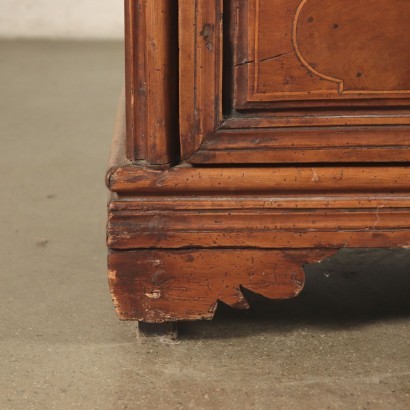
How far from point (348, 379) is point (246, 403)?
0.56ft

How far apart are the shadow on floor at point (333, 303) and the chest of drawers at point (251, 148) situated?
132 millimetres

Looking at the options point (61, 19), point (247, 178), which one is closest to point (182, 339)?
point (247, 178)

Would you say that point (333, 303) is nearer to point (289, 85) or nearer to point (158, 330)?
point (158, 330)

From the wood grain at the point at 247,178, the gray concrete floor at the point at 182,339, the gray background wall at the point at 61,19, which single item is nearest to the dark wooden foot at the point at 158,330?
the gray concrete floor at the point at 182,339

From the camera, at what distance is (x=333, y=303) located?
1.77m

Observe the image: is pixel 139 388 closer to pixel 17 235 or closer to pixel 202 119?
pixel 202 119

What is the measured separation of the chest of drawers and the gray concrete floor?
10cm

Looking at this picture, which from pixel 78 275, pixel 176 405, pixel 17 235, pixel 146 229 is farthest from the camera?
pixel 17 235

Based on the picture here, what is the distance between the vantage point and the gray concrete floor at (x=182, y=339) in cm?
143

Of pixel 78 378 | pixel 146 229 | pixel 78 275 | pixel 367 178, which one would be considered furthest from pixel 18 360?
pixel 367 178

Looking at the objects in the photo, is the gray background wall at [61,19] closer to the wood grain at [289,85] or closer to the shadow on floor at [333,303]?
the shadow on floor at [333,303]

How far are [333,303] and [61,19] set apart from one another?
3192mm

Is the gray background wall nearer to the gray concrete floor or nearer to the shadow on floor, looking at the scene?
the gray concrete floor

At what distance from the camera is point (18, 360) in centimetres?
154
